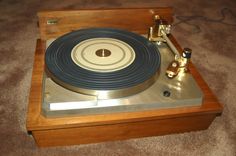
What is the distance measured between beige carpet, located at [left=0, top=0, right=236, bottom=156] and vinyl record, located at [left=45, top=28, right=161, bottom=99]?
190mm

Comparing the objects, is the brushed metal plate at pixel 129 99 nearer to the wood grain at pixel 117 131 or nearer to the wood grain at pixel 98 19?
the wood grain at pixel 117 131

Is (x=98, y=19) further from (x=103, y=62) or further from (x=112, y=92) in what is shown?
(x=112, y=92)

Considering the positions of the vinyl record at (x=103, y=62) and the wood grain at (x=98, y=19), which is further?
the wood grain at (x=98, y=19)

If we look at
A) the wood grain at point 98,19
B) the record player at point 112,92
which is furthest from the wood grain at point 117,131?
the wood grain at point 98,19

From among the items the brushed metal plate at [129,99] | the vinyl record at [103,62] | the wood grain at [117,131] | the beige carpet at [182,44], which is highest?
the vinyl record at [103,62]

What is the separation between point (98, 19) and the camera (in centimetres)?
101

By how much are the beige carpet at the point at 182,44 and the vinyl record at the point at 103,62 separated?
190 mm

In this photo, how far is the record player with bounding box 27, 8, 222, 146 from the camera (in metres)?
0.70

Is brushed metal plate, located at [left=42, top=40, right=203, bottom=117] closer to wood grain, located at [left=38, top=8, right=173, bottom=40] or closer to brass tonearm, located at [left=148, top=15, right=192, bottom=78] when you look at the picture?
brass tonearm, located at [left=148, top=15, right=192, bottom=78]

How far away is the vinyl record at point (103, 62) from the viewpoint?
0.72 meters

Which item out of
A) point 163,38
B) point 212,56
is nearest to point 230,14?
point 212,56

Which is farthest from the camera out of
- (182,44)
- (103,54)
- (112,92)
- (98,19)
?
(182,44)

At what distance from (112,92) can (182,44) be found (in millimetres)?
763

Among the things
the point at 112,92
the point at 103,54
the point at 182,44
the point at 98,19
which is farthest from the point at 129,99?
the point at 182,44
